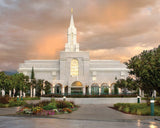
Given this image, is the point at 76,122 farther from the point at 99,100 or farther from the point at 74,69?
the point at 74,69

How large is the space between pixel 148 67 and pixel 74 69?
55229 mm

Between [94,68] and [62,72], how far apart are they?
40.3 ft

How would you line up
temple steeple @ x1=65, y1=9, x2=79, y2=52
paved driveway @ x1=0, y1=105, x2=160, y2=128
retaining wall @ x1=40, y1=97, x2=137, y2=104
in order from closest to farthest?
paved driveway @ x1=0, y1=105, x2=160, y2=128 → retaining wall @ x1=40, y1=97, x2=137, y2=104 → temple steeple @ x1=65, y1=9, x2=79, y2=52

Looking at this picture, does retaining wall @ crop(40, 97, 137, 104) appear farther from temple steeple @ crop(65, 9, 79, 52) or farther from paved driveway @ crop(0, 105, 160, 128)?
temple steeple @ crop(65, 9, 79, 52)

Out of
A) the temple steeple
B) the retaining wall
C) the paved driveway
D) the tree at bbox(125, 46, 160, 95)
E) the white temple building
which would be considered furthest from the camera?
the temple steeple

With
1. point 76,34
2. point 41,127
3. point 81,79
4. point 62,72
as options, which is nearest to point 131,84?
point 41,127

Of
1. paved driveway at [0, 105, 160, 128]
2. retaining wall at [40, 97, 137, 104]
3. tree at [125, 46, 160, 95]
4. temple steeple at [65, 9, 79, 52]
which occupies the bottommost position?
retaining wall at [40, 97, 137, 104]

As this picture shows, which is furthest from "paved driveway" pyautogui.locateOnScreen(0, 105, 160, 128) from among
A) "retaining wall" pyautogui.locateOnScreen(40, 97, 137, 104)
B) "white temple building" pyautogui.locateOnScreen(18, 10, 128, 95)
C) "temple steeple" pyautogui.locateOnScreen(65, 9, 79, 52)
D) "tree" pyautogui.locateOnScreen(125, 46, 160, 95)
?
"temple steeple" pyautogui.locateOnScreen(65, 9, 79, 52)

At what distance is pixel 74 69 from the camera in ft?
239

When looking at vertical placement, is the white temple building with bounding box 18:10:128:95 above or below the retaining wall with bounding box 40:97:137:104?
above

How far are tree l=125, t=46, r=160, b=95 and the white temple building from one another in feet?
143

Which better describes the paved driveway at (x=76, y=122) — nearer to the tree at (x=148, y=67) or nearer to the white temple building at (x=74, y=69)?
the tree at (x=148, y=67)

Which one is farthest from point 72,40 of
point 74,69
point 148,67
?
point 148,67

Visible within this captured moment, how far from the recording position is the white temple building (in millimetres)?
70750
